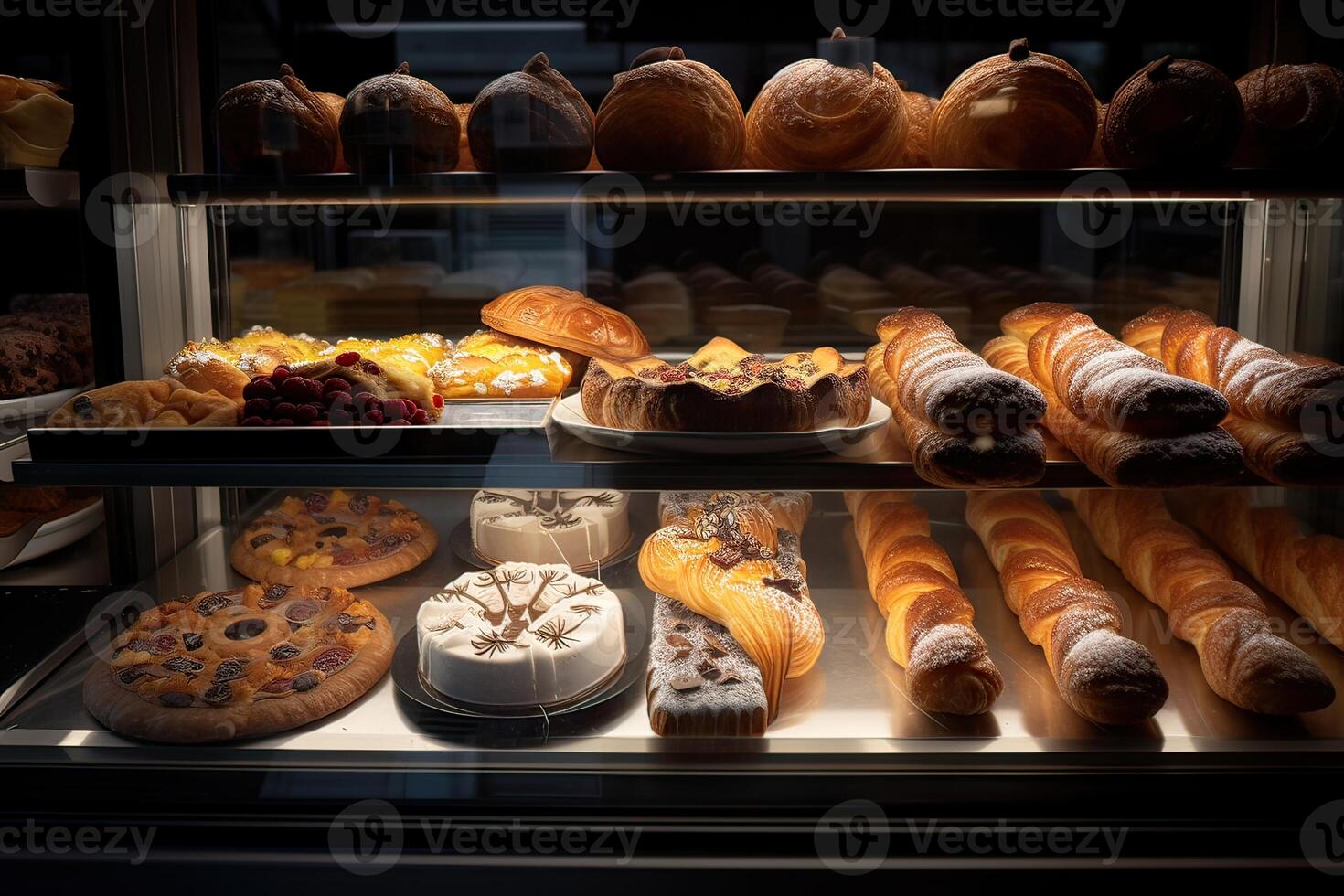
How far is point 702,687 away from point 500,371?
87 cm

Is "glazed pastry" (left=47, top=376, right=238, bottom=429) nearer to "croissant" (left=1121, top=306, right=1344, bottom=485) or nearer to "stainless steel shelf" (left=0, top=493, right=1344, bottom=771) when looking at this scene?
"stainless steel shelf" (left=0, top=493, right=1344, bottom=771)

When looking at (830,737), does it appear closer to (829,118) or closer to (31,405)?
(829,118)

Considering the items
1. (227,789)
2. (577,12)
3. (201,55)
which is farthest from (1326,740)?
(201,55)

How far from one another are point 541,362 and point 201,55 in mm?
1139

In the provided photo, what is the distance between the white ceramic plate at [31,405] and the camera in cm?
227

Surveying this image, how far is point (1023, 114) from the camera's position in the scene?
1998mm

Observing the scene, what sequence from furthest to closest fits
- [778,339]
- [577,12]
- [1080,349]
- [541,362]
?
[778,339] < [577,12] < [541,362] < [1080,349]

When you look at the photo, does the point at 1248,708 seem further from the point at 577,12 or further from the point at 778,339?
the point at 577,12

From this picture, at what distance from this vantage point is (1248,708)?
6.61 ft
